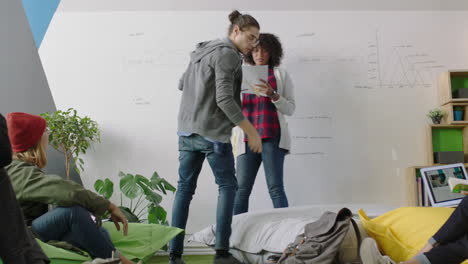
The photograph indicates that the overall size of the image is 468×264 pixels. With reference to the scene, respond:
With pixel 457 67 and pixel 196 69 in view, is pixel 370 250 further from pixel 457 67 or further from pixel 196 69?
pixel 457 67

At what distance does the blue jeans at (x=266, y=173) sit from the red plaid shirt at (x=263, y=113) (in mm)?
56

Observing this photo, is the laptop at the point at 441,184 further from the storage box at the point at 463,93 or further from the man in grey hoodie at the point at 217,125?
the man in grey hoodie at the point at 217,125

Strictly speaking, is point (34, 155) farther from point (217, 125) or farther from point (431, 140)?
point (431, 140)

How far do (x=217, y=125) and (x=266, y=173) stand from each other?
831 mm

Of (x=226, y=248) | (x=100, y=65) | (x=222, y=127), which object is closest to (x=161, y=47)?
(x=100, y=65)

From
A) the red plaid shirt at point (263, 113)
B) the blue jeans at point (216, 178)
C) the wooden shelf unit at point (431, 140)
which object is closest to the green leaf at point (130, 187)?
the red plaid shirt at point (263, 113)

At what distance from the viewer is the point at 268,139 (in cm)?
308

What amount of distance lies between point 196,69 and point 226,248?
2.77 feet

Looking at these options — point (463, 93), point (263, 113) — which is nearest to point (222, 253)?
point (263, 113)

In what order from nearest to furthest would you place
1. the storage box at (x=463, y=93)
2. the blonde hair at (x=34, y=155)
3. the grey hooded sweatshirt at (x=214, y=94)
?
the blonde hair at (x=34, y=155)
the grey hooded sweatshirt at (x=214, y=94)
the storage box at (x=463, y=93)

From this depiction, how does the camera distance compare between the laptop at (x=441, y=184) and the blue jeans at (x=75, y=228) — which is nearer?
the blue jeans at (x=75, y=228)

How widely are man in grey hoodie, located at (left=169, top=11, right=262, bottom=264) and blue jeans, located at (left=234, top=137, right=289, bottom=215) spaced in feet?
2.16

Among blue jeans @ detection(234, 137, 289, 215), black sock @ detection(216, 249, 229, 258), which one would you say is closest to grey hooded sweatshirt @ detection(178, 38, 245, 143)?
black sock @ detection(216, 249, 229, 258)

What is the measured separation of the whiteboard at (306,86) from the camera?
3865 millimetres
